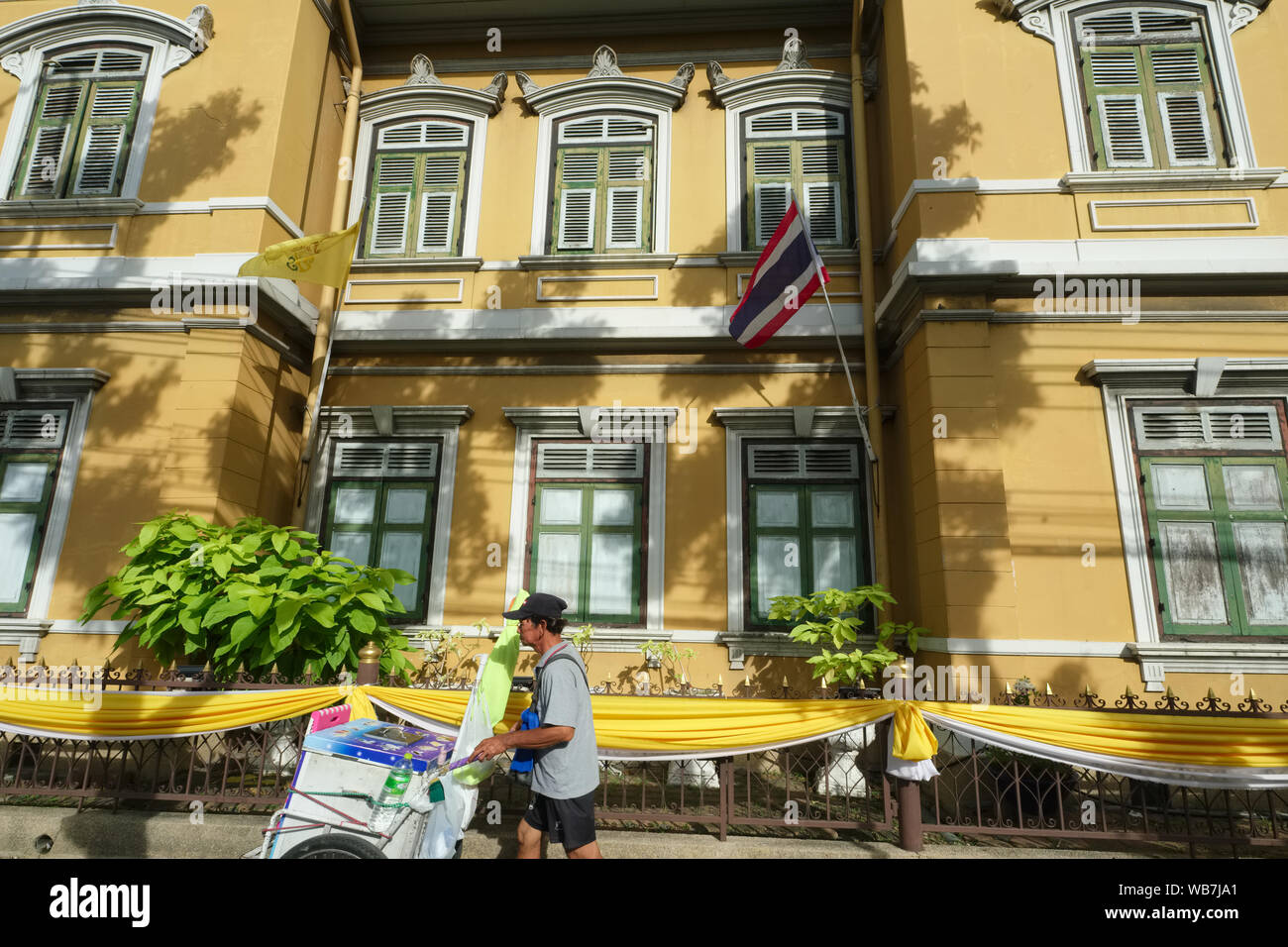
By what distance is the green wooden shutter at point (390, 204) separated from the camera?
328 inches

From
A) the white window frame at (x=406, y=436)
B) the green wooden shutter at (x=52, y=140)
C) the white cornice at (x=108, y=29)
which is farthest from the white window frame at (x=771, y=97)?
the green wooden shutter at (x=52, y=140)

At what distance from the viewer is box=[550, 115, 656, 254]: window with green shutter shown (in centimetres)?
809

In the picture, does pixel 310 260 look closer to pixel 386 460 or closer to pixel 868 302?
pixel 386 460

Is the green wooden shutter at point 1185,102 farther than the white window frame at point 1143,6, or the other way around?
the green wooden shutter at point 1185,102

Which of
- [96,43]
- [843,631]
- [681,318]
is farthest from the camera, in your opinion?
[96,43]

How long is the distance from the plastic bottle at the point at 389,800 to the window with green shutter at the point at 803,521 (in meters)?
4.32

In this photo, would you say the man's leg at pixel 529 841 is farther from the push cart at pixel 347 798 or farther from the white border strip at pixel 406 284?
the white border strip at pixel 406 284

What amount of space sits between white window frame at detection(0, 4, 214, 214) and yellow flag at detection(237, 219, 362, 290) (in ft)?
7.86

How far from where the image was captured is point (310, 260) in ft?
22.4

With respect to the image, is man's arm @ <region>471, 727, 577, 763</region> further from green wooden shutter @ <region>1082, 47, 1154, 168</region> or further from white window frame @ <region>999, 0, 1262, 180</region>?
green wooden shutter @ <region>1082, 47, 1154, 168</region>

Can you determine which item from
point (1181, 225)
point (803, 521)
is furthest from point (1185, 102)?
point (803, 521)

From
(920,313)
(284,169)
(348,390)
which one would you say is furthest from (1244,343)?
(284,169)

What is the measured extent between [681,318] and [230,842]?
6.08 meters

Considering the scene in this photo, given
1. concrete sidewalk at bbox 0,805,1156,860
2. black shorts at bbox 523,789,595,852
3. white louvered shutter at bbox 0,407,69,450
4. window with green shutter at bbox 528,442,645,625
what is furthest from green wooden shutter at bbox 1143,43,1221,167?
white louvered shutter at bbox 0,407,69,450
